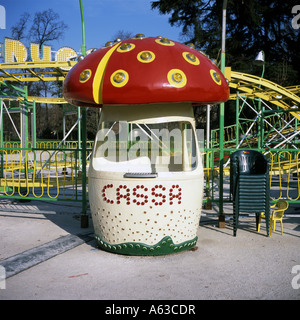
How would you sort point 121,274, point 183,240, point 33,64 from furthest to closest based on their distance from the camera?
point 33,64, point 183,240, point 121,274

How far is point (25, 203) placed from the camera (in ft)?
27.7

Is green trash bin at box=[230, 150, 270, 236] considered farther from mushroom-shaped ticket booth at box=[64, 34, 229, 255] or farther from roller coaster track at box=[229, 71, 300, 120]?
roller coaster track at box=[229, 71, 300, 120]

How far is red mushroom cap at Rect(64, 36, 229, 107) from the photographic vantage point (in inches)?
159

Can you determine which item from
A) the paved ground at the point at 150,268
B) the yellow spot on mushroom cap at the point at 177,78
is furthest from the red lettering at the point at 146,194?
the yellow spot on mushroom cap at the point at 177,78

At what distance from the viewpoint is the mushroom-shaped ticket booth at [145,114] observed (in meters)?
4.08

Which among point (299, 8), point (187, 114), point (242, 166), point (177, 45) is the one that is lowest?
point (242, 166)

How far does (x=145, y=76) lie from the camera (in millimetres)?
4043

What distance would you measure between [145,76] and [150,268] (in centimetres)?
225

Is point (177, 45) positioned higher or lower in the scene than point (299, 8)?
lower

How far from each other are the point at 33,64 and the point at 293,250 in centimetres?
840

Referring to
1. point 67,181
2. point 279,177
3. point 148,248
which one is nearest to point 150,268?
point 148,248

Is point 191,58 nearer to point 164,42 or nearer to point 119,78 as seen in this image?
point 164,42
